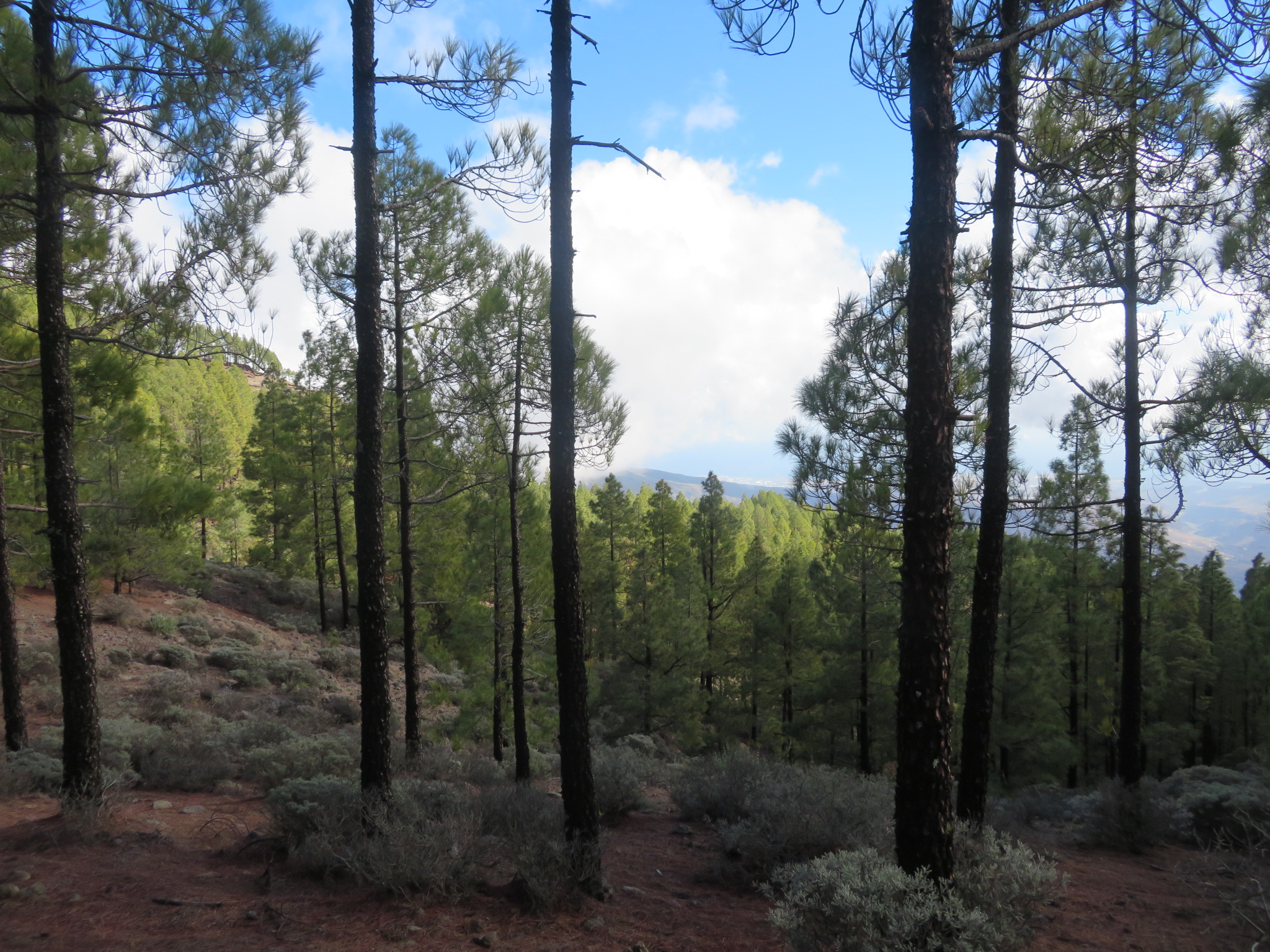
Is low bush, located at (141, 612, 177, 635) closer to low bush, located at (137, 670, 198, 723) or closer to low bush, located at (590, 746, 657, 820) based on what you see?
low bush, located at (137, 670, 198, 723)

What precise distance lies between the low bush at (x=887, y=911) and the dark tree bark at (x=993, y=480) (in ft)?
8.17

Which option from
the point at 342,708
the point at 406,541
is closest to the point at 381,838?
the point at 406,541

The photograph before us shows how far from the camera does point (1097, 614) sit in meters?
20.2

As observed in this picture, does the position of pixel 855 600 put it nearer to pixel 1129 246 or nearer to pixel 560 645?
pixel 1129 246

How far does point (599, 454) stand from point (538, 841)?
6315 mm

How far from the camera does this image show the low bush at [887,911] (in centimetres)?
341

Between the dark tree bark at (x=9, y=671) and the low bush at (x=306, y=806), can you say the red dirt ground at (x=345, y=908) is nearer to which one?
the low bush at (x=306, y=806)

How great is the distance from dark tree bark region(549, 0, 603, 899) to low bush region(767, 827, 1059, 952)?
2209 millimetres

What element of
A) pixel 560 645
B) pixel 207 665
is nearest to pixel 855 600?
pixel 560 645

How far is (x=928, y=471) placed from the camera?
4012 millimetres

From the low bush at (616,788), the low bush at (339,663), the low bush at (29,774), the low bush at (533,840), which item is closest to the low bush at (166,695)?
the low bush at (29,774)

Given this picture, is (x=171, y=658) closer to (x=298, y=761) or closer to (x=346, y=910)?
(x=298, y=761)

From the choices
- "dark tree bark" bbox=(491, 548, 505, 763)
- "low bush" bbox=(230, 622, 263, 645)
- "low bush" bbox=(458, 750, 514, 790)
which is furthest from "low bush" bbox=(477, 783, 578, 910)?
"low bush" bbox=(230, 622, 263, 645)

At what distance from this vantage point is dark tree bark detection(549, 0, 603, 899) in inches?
225
